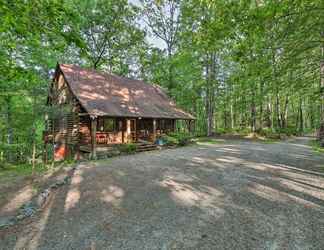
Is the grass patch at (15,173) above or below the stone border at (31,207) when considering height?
below

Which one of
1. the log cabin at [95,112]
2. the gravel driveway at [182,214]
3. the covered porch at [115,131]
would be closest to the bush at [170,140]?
the covered porch at [115,131]

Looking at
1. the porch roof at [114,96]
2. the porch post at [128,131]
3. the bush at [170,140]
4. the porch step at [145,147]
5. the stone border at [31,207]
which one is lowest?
the stone border at [31,207]

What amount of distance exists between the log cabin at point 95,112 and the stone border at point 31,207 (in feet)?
19.8

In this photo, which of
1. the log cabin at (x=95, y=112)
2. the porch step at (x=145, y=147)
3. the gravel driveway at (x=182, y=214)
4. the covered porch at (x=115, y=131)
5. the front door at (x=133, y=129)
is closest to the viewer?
the gravel driveway at (x=182, y=214)

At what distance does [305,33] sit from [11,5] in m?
7.47

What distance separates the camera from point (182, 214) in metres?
4.01

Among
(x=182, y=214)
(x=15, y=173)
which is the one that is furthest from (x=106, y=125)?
(x=182, y=214)

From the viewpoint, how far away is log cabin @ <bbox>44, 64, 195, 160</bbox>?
519 inches

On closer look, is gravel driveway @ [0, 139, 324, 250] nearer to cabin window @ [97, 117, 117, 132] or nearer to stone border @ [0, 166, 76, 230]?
stone border @ [0, 166, 76, 230]

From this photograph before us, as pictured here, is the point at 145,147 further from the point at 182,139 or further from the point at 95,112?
the point at 95,112

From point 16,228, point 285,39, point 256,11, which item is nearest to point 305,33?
point 285,39

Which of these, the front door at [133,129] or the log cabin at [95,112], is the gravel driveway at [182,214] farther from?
the front door at [133,129]

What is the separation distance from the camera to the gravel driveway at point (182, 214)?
3109 millimetres

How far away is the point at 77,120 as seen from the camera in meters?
13.9
